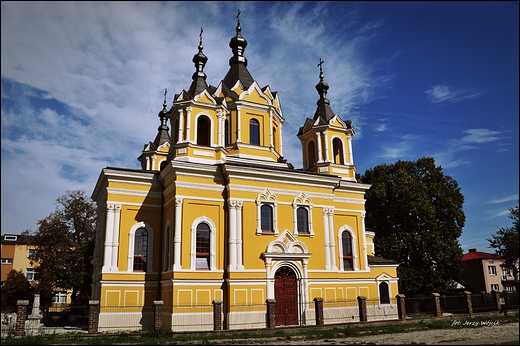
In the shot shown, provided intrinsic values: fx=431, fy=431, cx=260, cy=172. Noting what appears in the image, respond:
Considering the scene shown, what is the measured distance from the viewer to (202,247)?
2123 centimetres

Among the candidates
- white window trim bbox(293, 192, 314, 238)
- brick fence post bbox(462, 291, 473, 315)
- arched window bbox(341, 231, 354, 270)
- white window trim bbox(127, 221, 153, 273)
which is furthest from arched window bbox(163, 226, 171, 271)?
brick fence post bbox(462, 291, 473, 315)

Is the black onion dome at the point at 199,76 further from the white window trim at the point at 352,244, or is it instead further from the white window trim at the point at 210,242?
the white window trim at the point at 352,244

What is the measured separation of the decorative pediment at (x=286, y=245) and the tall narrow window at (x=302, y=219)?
0.94 meters

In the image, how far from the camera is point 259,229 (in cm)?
2194

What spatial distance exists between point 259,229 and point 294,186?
3.31 metres

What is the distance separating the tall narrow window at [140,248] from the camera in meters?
22.3

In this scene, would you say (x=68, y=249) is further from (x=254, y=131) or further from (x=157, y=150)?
(x=254, y=131)

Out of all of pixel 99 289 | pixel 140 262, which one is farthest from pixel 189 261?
pixel 99 289

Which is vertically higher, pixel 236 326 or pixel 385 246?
pixel 385 246

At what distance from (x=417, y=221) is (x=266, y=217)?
711 inches

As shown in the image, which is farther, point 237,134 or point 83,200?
point 83,200

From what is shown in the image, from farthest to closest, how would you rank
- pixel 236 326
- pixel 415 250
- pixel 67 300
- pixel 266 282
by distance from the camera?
pixel 67 300
pixel 415 250
pixel 266 282
pixel 236 326

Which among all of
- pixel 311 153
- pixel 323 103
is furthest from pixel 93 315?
pixel 323 103

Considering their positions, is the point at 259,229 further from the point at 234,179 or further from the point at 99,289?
the point at 99,289
